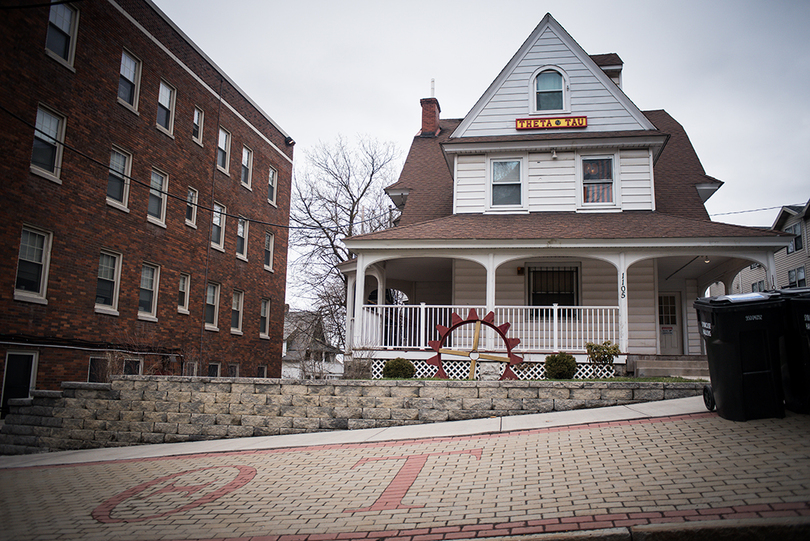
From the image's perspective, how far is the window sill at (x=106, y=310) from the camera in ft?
50.6

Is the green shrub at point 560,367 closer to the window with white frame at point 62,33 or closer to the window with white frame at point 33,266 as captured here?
the window with white frame at point 33,266

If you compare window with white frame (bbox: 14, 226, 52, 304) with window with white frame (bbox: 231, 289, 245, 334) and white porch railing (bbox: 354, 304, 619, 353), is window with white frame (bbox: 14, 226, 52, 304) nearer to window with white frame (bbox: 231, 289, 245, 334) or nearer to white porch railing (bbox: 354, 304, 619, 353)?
white porch railing (bbox: 354, 304, 619, 353)

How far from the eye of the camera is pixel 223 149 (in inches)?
857

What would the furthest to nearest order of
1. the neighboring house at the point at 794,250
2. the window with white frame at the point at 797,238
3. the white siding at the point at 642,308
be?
the window with white frame at the point at 797,238 → the neighboring house at the point at 794,250 → the white siding at the point at 642,308

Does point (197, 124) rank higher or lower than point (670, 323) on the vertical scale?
higher

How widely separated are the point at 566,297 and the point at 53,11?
1430cm

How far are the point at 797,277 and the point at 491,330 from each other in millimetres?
25782

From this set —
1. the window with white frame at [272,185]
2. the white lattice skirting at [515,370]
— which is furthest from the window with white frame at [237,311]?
the white lattice skirting at [515,370]

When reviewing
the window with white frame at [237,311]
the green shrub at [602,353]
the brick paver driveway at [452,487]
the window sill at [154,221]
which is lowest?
the brick paver driveway at [452,487]

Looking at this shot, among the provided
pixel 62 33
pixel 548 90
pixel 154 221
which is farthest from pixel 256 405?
pixel 548 90

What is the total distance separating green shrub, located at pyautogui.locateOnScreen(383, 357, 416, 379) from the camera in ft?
40.8

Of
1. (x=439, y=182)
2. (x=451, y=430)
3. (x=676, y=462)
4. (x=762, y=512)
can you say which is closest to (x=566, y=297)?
(x=439, y=182)

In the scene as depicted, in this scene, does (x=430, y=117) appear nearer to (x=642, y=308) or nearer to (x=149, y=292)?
(x=642, y=308)

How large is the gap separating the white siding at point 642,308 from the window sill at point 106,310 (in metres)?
13.2
